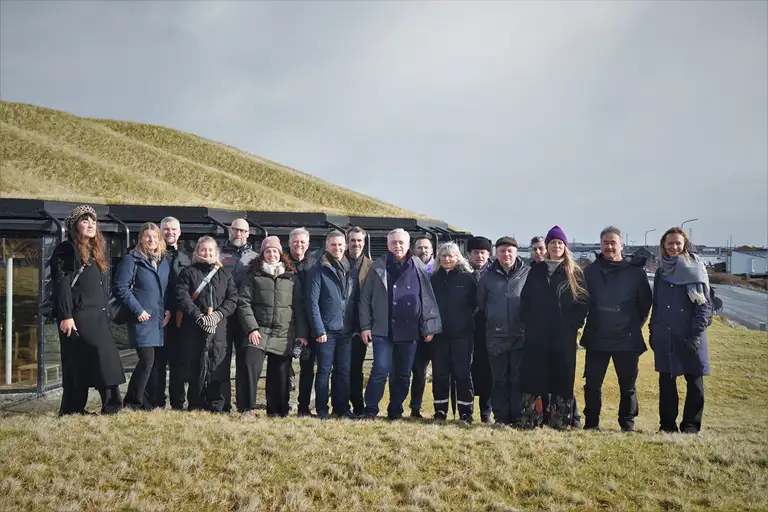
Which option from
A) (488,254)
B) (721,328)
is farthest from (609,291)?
(721,328)

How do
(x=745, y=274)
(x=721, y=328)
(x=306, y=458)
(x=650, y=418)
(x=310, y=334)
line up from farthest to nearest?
(x=745, y=274)
(x=721, y=328)
(x=650, y=418)
(x=310, y=334)
(x=306, y=458)

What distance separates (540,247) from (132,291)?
4.50 meters

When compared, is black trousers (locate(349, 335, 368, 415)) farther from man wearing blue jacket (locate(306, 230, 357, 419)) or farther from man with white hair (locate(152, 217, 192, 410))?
man with white hair (locate(152, 217, 192, 410))

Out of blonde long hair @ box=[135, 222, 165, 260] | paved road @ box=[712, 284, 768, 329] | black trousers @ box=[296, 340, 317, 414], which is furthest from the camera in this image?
paved road @ box=[712, 284, 768, 329]

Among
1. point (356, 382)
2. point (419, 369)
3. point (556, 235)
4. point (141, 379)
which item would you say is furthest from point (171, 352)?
point (556, 235)

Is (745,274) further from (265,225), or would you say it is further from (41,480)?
(41,480)

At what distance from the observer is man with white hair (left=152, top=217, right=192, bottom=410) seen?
6.68 metres

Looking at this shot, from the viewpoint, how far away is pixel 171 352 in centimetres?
680

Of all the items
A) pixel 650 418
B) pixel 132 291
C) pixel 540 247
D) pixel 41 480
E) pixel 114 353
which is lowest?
pixel 650 418

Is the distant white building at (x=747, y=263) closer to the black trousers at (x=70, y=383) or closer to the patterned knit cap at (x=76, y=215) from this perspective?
the black trousers at (x=70, y=383)

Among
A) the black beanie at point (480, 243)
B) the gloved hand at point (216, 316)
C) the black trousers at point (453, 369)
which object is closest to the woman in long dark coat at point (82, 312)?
the gloved hand at point (216, 316)

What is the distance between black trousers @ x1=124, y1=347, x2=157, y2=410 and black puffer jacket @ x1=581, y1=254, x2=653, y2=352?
4612mm

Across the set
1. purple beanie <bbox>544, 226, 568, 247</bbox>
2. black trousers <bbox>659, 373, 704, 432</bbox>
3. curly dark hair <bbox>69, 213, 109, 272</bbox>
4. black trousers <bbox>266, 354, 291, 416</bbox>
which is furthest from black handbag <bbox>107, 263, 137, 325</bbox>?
black trousers <bbox>659, 373, 704, 432</bbox>

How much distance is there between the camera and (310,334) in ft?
22.4
